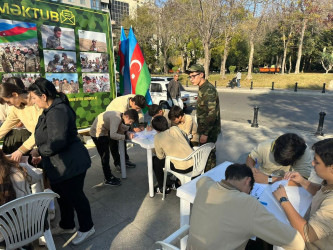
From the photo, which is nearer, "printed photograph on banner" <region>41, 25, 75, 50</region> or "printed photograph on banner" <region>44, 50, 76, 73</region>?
"printed photograph on banner" <region>41, 25, 75, 50</region>

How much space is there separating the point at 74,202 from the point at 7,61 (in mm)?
3596

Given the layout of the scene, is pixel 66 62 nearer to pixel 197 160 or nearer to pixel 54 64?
pixel 54 64

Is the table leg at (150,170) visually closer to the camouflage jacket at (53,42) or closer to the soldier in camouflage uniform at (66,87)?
the soldier in camouflage uniform at (66,87)

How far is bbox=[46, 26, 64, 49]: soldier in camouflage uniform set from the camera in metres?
5.10

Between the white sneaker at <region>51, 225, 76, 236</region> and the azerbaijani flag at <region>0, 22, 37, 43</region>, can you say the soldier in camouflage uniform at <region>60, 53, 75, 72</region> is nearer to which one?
the azerbaijani flag at <region>0, 22, 37, 43</region>

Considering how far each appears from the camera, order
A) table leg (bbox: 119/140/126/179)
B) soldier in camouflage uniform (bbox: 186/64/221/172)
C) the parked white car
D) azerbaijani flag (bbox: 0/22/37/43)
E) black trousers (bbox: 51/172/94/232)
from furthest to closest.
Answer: the parked white car → azerbaijani flag (bbox: 0/22/37/43) → table leg (bbox: 119/140/126/179) → soldier in camouflage uniform (bbox: 186/64/221/172) → black trousers (bbox: 51/172/94/232)

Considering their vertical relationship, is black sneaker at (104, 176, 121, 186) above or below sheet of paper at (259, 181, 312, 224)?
below

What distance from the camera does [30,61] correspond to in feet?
15.9

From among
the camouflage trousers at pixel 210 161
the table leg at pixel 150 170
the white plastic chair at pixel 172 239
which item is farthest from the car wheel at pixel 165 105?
the white plastic chair at pixel 172 239

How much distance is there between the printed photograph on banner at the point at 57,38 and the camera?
5.03m

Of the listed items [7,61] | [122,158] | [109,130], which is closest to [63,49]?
[7,61]

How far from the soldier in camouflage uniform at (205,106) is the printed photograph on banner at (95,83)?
342 cm

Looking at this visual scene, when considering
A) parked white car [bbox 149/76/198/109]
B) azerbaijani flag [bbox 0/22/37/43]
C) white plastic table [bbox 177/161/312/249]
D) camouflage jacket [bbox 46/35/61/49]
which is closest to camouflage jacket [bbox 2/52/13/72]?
azerbaijani flag [bbox 0/22/37/43]

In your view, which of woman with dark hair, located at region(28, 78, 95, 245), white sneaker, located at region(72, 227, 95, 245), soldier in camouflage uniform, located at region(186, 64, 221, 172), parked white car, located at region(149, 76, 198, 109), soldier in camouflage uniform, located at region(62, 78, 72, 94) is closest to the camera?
woman with dark hair, located at region(28, 78, 95, 245)
